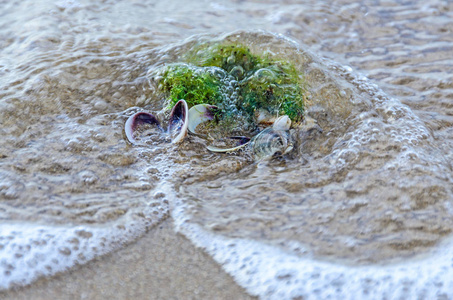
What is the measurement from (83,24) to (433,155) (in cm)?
350

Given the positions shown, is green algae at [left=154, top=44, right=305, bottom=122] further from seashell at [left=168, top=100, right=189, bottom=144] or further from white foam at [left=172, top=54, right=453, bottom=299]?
white foam at [left=172, top=54, right=453, bottom=299]

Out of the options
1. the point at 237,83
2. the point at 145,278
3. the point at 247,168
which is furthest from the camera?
the point at 237,83

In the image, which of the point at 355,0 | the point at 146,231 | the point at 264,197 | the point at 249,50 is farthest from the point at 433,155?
the point at 355,0

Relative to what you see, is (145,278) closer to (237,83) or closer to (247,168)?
(247,168)

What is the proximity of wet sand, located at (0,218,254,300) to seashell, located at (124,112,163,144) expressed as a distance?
99 cm

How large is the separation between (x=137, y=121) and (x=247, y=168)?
92 centimetres

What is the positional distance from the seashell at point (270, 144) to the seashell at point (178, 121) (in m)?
0.50

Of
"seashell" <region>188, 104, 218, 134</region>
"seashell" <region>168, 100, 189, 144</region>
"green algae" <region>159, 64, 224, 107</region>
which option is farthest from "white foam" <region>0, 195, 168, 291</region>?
"green algae" <region>159, 64, 224, 107</region>

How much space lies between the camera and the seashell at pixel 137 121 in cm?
301

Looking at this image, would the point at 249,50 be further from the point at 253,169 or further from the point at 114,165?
the point at 114,165

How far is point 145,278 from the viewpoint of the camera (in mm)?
2107

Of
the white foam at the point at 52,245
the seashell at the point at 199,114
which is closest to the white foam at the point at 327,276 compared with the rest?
the white foam at the point at 52,245

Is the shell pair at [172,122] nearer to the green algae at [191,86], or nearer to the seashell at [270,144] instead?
the green algae at [191,86]

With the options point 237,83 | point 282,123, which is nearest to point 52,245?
point 282,123
